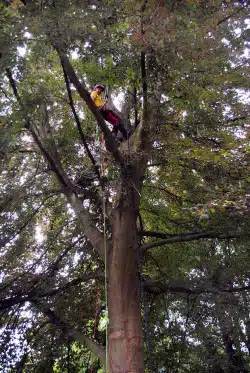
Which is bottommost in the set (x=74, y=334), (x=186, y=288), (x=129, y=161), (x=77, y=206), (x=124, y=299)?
(x=74, y=334)

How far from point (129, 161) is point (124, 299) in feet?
5.98

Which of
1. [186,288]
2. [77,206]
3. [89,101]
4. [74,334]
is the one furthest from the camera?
[77,206]

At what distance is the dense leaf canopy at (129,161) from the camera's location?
138 inches

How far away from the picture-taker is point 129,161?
4551 millimetres

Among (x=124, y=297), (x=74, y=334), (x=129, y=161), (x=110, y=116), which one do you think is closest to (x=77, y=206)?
(x=129, y=161)

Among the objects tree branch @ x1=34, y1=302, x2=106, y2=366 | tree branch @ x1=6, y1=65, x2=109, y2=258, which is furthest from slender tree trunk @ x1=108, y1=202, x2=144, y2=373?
tree branch @ x1=34, y1=302, x2=106, y2=366

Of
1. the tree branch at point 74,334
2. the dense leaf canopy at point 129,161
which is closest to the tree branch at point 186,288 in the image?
the dense leaf canopy at point 129,161

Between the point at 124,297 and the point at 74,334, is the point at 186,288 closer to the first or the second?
the point at 124,297

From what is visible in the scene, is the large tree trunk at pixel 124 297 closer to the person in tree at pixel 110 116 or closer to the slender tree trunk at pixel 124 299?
the slender tree trunk at pixel 124 299

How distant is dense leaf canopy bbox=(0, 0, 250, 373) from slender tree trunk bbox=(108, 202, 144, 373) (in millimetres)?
218

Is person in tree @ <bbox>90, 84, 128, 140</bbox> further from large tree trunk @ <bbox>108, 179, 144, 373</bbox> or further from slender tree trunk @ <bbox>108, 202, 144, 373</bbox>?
slender tree trunk @ <bbox>108, 202, 144, 373</bbox>

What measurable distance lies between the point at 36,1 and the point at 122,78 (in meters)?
1.59

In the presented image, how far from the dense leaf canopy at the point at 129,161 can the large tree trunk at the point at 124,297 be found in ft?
0.71

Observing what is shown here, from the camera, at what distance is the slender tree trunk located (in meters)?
3.36
